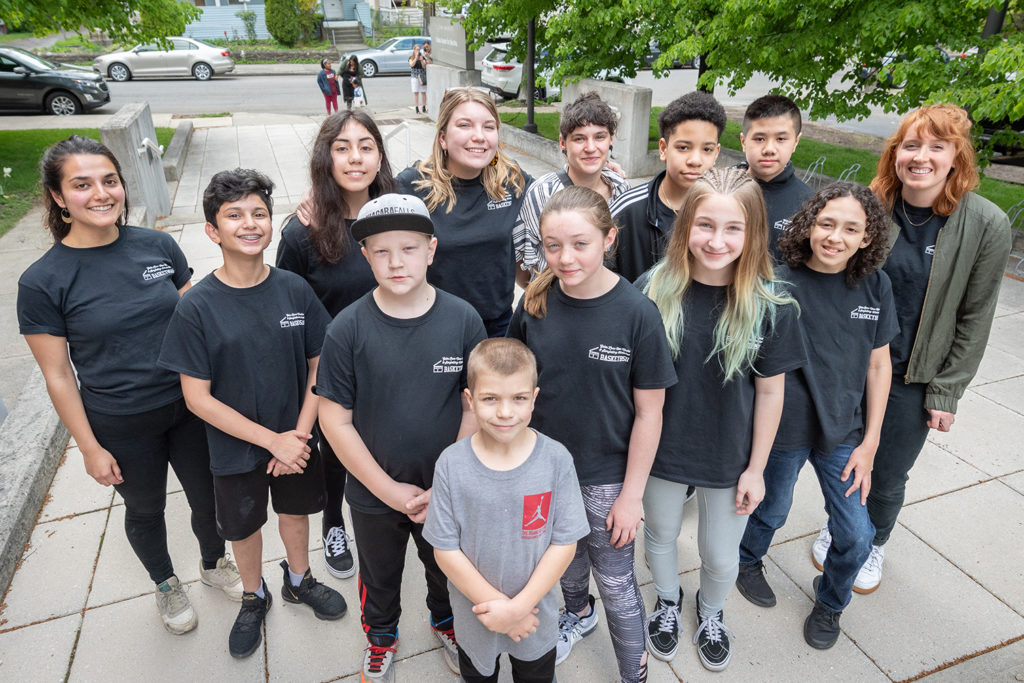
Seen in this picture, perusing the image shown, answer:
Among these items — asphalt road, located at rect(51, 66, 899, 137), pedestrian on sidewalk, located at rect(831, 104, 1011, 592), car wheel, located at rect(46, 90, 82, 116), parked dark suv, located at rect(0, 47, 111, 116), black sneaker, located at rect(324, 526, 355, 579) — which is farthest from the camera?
asphalt road, located at rect(51, 66, 899, 137)

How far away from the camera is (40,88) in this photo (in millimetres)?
16562

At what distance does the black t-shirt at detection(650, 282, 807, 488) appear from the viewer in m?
2.42

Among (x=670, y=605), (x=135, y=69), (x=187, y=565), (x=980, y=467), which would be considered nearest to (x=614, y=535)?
Answer: (x=670, y=605)

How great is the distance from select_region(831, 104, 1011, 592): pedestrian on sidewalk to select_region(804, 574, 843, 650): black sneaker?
79 cm

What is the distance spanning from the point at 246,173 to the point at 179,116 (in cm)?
1842

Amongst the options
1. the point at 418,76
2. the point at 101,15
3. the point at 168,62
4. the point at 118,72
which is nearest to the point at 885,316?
the point at 101,15

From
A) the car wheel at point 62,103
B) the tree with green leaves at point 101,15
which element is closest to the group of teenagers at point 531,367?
the tree with green leaves at point 101,15

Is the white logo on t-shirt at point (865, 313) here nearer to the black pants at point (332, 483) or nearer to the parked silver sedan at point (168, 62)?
the black pants at point (332, 483)

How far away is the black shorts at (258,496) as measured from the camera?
8.98ft

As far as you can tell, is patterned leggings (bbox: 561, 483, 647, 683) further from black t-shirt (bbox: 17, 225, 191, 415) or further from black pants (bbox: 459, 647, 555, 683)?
black t-shirt (bbox: 17, 225, 191, 415)

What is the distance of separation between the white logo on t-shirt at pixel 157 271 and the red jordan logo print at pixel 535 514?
182 cm

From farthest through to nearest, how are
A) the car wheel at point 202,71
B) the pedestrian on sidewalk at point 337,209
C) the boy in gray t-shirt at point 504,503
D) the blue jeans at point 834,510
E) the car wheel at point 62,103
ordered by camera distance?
the car wheel at point 202,71, the car wheel at point 62,103, the pedestrian on sidewalk at point 337,209, the blue jeans at point 834,510, the boy in gray t-shirt at point 504,503

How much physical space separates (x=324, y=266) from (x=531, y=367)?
1.30 m

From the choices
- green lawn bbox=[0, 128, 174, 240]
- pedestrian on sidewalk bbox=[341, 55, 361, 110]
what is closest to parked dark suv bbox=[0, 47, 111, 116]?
green lawn bbox=[0, 128, 174, 240]
